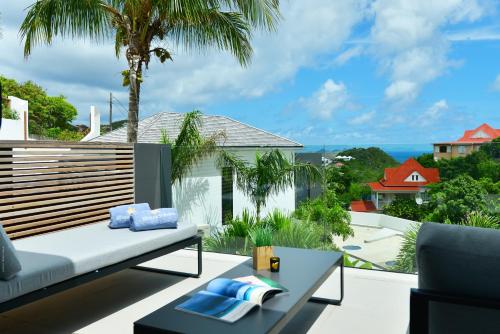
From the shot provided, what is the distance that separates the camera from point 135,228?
3850 mm

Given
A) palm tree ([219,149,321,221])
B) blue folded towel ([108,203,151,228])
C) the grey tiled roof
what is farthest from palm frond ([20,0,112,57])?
the grey tiled roof

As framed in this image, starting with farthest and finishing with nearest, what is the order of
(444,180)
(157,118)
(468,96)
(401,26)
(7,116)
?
(468,96) < (401,26) < (7,116) < (157,118) < (444,180)

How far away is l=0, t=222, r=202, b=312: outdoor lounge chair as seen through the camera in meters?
2.62

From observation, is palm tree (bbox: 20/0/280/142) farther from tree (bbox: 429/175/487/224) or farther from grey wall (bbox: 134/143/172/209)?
tree (bbox: 429/175/487/224)

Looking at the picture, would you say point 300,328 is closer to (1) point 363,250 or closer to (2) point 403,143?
(1) point 363,250

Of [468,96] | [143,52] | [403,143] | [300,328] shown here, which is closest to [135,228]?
[300,328]

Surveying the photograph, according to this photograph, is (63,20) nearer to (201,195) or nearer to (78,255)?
(201,195)

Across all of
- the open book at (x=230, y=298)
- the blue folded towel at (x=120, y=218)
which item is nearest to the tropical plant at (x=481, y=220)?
the open book at (x=230, y=298)

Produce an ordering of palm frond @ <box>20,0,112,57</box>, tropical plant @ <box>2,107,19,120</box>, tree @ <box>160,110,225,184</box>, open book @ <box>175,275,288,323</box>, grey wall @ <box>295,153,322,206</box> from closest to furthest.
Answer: open book @ <box>175,275,288,323</box> → grey wall @ <box>295,153,322,206</box> → tree @ <box>160,110,225,184</box> → palm frond @ <box>20,0,112,57</box> → tropical plant @ <box>2,107,19,120</box>

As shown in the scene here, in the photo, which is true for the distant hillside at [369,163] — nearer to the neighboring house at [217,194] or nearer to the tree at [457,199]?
the tree at [457,199]

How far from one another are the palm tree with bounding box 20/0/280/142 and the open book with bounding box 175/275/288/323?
466cm

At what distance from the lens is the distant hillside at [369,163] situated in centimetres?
446

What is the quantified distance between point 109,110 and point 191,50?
889 inches

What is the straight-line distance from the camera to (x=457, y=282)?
5.44ft
